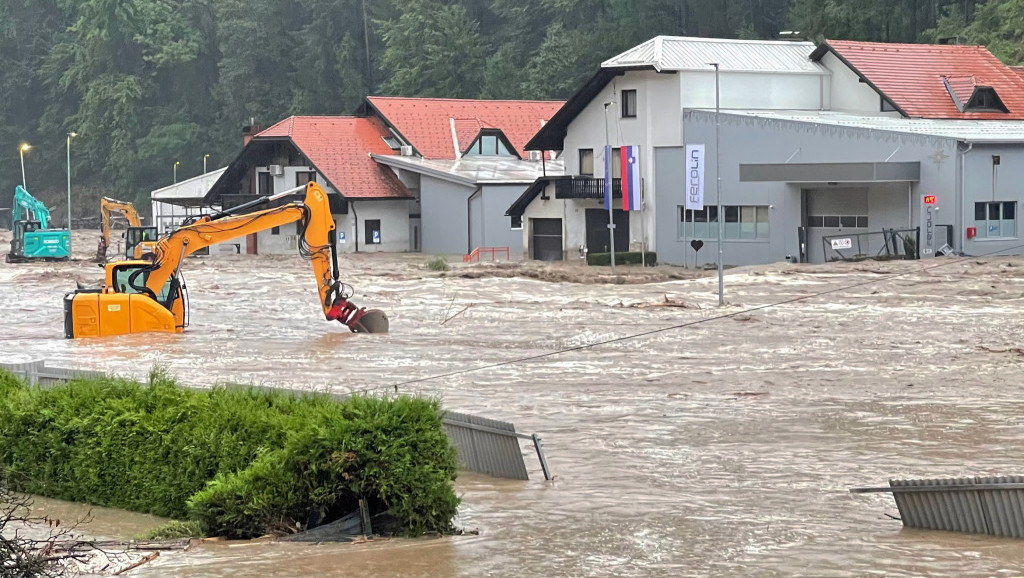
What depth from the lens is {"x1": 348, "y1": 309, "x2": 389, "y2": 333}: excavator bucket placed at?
121 feet

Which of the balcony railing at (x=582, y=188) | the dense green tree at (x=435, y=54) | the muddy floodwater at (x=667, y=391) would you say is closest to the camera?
the muddy floodwater at (x=667, y=391)

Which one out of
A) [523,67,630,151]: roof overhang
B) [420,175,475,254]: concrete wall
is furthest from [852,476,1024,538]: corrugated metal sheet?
[420,175,475,254]: concrete wall

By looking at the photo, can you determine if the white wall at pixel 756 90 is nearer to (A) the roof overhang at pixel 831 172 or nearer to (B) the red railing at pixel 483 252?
(A) the roof overhang at pixel 831 172

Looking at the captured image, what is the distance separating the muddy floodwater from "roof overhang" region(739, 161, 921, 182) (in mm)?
3814

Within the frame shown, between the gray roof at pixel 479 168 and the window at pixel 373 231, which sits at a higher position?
the gray roof at pixel 479 168

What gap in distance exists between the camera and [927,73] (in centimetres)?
6172

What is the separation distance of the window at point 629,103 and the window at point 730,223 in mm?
5066

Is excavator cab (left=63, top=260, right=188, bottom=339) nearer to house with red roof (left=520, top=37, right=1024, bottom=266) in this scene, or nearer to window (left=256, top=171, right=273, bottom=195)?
house with red roof (left=520, top=37, right=1024, bottom=266)

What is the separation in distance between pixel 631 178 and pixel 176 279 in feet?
89.1

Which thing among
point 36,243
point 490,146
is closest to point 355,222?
point 490,146

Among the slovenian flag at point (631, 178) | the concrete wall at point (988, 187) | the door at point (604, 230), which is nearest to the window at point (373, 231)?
the door at point (604, 230)

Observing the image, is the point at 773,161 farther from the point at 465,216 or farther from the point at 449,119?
the point at 449,119

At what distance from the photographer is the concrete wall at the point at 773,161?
166ft

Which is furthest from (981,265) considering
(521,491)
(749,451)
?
(521,491)
